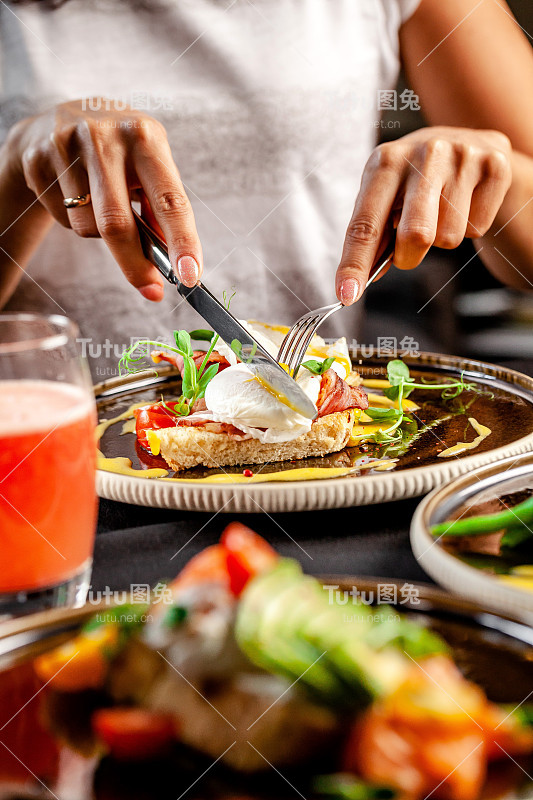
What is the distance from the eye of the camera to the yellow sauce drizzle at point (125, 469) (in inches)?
50.4

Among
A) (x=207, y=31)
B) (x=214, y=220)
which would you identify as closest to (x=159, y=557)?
(x=214, y=220)

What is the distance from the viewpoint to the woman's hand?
163 centimetres

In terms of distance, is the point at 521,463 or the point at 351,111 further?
the point at 351,111

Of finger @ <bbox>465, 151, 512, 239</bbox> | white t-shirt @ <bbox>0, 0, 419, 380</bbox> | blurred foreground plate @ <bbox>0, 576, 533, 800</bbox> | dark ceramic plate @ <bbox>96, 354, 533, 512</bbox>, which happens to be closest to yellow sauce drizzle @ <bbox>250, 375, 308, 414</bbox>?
dark ceramic plate @ <bbox>96, 354, 533, 512</bbox>

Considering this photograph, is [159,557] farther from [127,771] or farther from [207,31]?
[207,31]

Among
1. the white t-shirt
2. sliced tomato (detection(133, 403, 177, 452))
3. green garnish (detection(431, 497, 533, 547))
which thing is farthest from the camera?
the white t-shirt

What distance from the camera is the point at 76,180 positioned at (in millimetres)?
1820

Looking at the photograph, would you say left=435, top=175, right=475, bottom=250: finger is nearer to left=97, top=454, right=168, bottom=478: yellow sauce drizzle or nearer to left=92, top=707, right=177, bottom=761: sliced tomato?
left=97, top=454, right=168, bottom=478: yellow sauce drizzle

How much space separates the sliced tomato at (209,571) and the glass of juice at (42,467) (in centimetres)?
23

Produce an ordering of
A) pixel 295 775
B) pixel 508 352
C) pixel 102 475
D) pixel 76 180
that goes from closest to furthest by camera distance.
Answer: pixel 295 775, pixel 102 475, pixel 76 180, pixel 508 352

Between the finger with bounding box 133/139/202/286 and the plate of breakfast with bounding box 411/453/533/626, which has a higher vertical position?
the finger with bounding box 133/139/202/286

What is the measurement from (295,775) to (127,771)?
10cm

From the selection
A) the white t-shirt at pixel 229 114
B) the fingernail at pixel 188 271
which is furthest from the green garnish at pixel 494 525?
the white t-shirt at pixel 229 114

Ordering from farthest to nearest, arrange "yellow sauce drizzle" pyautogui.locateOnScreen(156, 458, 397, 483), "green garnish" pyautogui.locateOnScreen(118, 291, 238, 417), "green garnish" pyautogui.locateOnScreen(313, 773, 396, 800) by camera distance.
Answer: "green garnish" pyautogui.locateOnScreen(118, 291, 238, 417) < "yellow sauce drizzle" pyautogui.locateOnScreen(156, 458, 397, 483) < "green garnish" pyautogui.locateOnScreen(313, 773, 396, 800)
